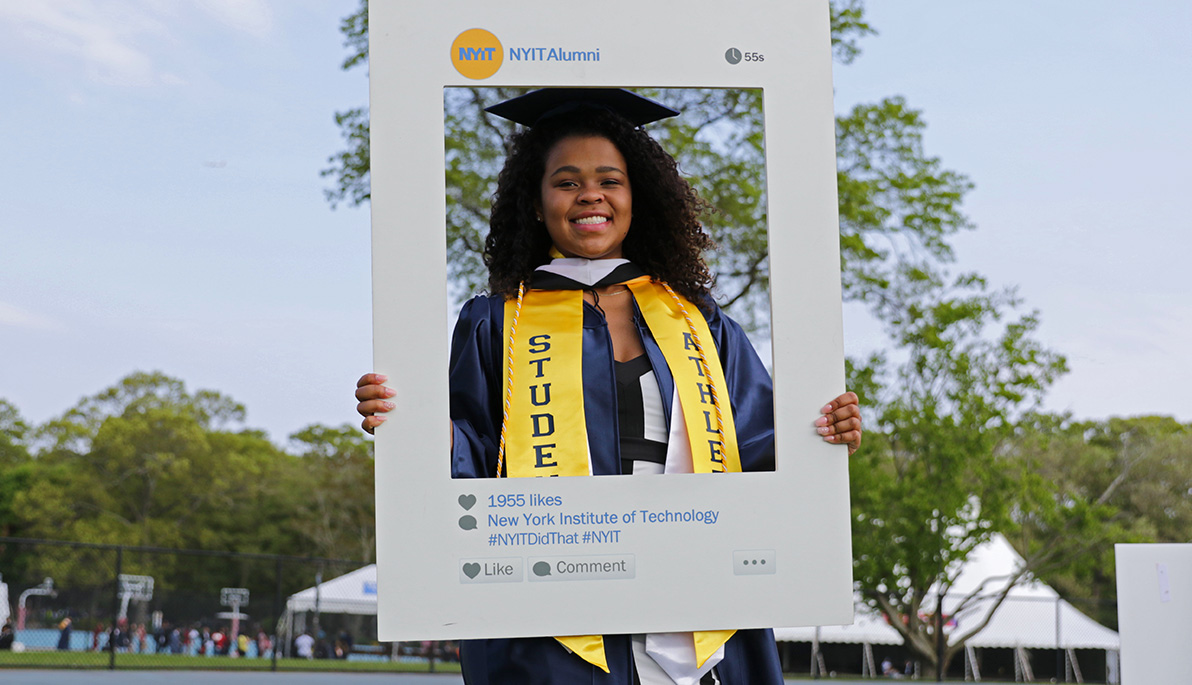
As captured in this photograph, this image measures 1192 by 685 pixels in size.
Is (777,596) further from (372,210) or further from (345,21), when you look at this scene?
(345,21)

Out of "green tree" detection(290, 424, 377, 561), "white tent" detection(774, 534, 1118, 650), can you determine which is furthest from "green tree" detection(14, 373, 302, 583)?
"white tent" detection(774, 534, 1118, 650)

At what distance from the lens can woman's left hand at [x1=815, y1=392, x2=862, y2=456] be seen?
6.07ft

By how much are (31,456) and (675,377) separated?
171 ft

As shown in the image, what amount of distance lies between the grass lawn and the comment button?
14.1 m

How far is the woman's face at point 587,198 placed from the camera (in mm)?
2219

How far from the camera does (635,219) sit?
2438 mm

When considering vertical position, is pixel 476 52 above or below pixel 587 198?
above

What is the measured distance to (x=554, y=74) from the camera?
1831 mm

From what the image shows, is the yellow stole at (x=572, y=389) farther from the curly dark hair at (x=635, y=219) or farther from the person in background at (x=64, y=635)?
the person in background at (x=64, y=635)

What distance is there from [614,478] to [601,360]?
0.39 metres

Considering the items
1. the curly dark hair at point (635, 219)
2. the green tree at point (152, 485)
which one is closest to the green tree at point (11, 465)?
the green tree at point (152, 485)

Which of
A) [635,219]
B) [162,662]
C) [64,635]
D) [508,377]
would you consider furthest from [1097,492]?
[508,377]

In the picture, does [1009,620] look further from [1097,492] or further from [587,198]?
[587,198]

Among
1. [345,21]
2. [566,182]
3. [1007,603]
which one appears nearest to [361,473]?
[1007,603]
